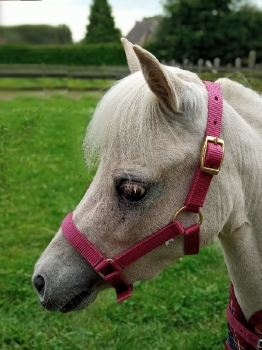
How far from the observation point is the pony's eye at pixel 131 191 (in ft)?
5.24

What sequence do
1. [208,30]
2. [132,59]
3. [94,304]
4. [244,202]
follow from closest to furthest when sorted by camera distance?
[244,202] → [132,59] → [94,304] → [208,30]

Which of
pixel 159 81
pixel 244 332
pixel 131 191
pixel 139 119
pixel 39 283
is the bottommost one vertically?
pixel 244 332

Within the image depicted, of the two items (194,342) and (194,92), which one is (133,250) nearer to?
(194,92)

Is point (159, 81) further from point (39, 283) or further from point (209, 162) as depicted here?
point (39, 283)

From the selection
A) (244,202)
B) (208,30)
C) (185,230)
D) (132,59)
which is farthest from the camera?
(208,30)

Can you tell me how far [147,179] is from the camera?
1.59 m

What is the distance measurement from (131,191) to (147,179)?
0.07 metres

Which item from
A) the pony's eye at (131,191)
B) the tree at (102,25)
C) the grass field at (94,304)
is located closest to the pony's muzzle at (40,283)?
the pony's eye at (131,191)

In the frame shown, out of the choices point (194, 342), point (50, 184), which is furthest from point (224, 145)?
point (50, 184)

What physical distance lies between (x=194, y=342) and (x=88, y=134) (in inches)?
91.2

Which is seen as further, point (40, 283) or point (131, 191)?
point (40, 283)

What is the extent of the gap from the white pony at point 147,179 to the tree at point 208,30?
33225mm

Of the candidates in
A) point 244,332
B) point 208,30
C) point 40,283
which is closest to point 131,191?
point 40,283

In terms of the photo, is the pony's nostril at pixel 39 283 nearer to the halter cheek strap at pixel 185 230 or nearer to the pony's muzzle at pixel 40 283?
the pony's muzzle at pixel 40 283
